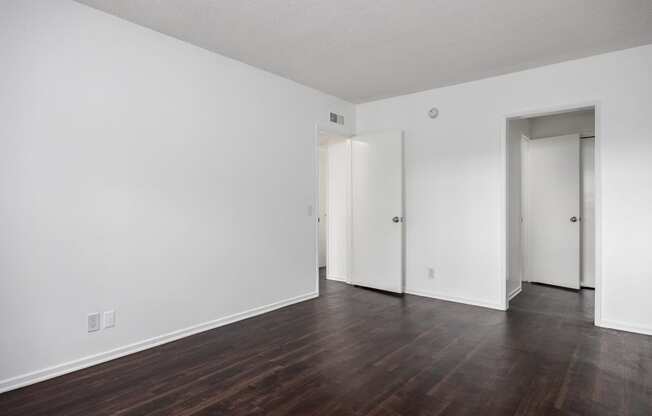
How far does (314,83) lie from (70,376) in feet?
12.0

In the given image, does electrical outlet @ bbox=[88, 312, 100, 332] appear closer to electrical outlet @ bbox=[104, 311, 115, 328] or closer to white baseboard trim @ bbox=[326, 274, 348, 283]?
electrical outlet @ bbox=[104, 311, 115, 328]

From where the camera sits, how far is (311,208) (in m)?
4.64

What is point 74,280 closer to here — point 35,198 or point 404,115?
point 35,198

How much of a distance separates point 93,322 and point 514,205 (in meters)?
4.63

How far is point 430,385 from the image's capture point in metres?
2.43

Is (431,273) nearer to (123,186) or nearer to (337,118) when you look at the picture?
(337,118)

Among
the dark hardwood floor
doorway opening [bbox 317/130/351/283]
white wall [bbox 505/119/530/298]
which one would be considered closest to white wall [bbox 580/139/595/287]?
white wall [bbox 505/119/530/298]


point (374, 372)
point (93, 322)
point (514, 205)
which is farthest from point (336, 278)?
point (93, 322)

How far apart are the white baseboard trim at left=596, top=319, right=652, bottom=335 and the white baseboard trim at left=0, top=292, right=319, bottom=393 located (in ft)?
10.7

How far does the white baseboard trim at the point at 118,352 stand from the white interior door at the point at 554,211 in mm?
3914

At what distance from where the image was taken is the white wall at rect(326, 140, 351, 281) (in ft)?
18.1

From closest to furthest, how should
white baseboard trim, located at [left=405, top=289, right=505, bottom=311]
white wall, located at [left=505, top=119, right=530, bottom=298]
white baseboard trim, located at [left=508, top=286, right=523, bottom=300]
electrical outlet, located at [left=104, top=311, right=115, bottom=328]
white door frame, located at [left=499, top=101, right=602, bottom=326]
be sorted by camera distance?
electrical outlet, located at [left=104, top=311, right=115, bottom=328] → white door frame, located at [left=499, top=101, right=602, bottom=326] → white baseboard trim, located at [left=405, top=289, right=505, bottom=311] → white wall, located at [left=505, top=119, right=530, bottom=298] → white baseboard trim, located at [left=508, top=286, right=523, bottom=300]

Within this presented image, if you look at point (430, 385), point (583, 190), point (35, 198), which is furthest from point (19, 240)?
point (583, 190)

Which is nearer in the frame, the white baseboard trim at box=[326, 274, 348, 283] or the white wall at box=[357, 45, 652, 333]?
the white wall at box=[357, 45, 652, 333]
